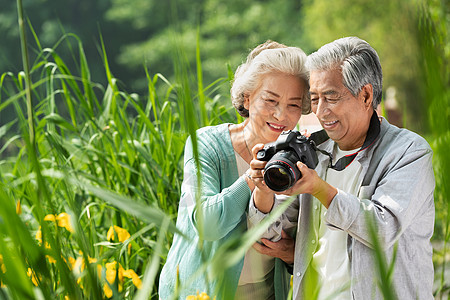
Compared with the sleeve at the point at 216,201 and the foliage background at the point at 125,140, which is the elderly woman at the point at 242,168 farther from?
the foliage background at the point at 125,140

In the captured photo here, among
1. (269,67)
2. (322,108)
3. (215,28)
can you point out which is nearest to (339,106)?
(322,108)

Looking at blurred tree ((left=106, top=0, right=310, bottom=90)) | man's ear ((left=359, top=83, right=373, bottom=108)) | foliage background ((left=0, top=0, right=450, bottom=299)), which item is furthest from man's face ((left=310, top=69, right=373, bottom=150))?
blurred tree ((left=106, top=0, right=310, bottom=90))

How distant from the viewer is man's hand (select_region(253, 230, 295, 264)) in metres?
1.55

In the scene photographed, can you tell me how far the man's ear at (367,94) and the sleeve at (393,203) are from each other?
0.15 meters

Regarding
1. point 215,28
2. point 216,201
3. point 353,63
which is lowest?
point 215,28

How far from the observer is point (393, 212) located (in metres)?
1.27

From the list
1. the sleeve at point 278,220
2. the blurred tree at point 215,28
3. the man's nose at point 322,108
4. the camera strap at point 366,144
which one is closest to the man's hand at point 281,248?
the sleeve at point 278,220

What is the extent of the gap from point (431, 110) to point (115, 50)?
2016cm

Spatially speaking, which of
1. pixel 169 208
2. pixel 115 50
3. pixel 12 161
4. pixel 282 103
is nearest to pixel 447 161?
pixel 282 103

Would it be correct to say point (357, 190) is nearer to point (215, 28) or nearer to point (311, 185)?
point (311, 185)

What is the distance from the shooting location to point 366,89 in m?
1.39

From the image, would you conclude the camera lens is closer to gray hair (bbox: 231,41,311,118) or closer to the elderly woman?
the elderly woman

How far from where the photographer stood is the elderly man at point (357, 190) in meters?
1.28

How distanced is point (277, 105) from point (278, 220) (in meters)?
0.33
